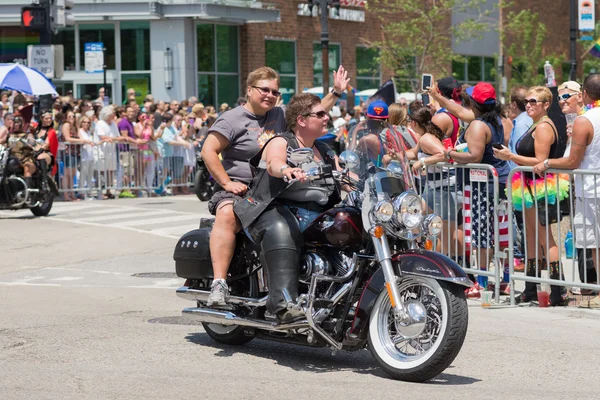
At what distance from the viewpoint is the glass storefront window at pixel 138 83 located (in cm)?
3431

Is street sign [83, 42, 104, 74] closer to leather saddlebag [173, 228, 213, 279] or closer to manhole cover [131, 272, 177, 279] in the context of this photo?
manhole cover [131, 272, 177, 279]

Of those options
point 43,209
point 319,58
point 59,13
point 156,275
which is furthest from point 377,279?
point 319,58

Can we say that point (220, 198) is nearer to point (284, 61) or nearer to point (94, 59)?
point (94, 59)

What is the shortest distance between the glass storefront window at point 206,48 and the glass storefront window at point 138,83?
1.70 m

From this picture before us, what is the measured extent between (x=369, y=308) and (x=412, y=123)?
5.03 metres

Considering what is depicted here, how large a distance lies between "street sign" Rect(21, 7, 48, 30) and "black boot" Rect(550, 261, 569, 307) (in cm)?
1520

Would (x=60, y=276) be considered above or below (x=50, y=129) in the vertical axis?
below

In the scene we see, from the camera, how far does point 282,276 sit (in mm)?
7145

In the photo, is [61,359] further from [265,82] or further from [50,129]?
[50,129]

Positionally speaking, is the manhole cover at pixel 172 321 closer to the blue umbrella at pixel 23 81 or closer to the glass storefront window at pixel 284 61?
the blue umbrella at pixel 23 81

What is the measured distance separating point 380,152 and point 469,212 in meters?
3.73

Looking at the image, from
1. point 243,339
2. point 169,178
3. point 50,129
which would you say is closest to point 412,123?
point 243,339

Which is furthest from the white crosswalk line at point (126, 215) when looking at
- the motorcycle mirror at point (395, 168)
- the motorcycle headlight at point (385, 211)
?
the motorcycle headlight at point (385, 211)

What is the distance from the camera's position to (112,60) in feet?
113
